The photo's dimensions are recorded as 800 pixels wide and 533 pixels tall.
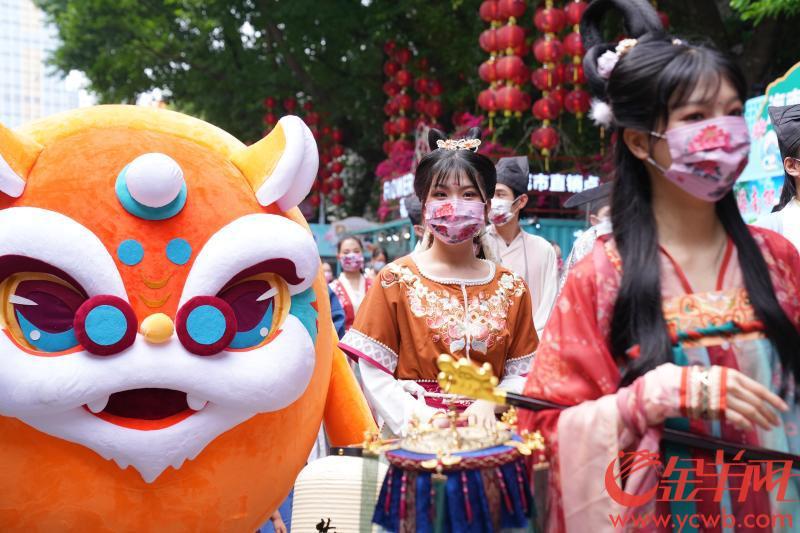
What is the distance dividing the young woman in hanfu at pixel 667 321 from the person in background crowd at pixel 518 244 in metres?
3.79

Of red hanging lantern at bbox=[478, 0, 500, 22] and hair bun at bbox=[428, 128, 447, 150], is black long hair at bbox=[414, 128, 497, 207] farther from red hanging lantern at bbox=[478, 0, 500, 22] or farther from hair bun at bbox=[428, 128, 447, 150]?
red hanging lantern at bbox=[478, 0, 500, 22]

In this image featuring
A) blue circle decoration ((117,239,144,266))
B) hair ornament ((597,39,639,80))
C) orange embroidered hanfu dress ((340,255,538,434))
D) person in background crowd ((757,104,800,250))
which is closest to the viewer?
hair ornament ((597,39,639,80))

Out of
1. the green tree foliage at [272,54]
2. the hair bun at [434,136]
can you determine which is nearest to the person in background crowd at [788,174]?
the hair bun at [434,136]

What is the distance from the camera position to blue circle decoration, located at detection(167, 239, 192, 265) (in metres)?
3.25

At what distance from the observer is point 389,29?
1664 cm

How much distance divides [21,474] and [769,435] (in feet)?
→ 7.50

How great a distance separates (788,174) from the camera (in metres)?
4.46

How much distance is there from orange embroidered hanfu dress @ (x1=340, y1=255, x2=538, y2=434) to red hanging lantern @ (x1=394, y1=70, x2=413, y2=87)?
12.7 metres

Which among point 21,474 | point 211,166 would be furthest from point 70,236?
point 21,474

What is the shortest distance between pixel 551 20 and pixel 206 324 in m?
9.63

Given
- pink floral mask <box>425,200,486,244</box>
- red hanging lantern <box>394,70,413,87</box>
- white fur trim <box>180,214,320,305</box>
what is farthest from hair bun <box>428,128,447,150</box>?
red hanging lantern <box>394,70,413,87</box>

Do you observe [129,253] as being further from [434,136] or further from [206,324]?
[434,136]

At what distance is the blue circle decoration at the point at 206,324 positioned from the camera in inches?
123

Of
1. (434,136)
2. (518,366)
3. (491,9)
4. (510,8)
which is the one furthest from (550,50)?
(518,366)
